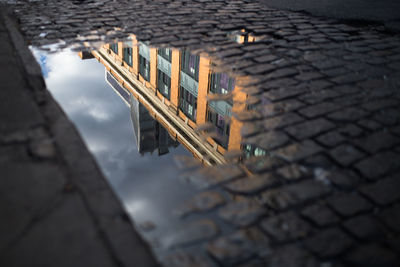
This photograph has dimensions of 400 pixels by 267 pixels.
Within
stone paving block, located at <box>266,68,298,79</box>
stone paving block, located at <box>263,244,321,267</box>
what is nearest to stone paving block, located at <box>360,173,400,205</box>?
stone paving block, located at <box>263,244,321,267</box>

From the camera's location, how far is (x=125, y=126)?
13.1ft

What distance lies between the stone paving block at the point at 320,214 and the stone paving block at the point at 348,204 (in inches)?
2.7

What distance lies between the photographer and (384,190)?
2.67 meters

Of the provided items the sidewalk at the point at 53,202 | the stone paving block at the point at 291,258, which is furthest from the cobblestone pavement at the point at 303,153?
the sidewalk at the point at 53,202

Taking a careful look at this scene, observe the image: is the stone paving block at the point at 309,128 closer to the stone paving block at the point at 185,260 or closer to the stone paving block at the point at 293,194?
the stone paving block at the point at 293,194

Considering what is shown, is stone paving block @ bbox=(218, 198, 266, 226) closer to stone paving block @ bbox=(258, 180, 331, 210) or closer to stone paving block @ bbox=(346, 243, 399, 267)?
stone paving block @ bbox=(258, 180, 331, 210)

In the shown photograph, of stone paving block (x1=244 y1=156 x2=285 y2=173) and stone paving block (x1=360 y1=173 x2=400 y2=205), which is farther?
stone paving block (x1=244 y1=156 x2=285 y2=173)

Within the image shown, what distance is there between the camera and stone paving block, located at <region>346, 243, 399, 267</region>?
2061mm

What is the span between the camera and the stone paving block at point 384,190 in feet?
8.47

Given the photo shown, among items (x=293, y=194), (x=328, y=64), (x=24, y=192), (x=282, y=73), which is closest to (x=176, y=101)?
(x=282, y=73)

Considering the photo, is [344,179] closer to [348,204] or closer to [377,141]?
[348,204]

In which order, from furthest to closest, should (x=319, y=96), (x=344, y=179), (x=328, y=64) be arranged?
(x=328, y=64) < (x=319, y=96) < (x=344, y=179)

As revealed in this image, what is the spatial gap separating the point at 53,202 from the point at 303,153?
2.17 m

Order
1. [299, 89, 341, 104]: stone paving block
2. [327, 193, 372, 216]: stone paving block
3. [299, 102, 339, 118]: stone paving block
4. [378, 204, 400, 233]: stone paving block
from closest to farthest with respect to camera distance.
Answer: [378, 204, 400, 233]: stone paving block → [327, 193, 372, 216]: stone paving block → [299, 102, 339, 118]: stone paving block → [299, 89, 341, 104]: stone paving block
